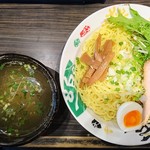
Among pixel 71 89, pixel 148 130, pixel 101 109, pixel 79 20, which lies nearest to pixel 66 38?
pixel 79 20

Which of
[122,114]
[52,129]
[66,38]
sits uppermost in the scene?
[66,38]

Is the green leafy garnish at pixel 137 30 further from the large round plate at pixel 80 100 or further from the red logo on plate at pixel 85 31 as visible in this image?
the red logo on plate at pixel 85 31

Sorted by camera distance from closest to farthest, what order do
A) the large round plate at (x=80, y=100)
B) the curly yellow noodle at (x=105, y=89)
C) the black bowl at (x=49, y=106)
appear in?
the black bowl at (x=49, y=106)
the large round plate at (x=80, y=100)
the curly yellow noodle at (x=105, y=89)

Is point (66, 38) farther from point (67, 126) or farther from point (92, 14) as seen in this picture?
point (67, 126)

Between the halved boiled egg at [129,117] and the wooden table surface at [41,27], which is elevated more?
the wooden table surface at [41,27]

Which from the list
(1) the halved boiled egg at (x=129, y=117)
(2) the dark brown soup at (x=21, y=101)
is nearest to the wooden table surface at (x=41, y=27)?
(2) the dark brown soup at (x=21, y=101)

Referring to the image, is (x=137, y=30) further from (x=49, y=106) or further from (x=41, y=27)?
(x=49, y=106)

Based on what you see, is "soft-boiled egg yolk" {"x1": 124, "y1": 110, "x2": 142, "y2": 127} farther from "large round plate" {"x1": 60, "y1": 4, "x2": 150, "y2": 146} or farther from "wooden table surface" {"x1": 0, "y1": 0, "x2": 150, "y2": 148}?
"wooden table surface" {"x1": 0, "y1": 0, "x2": 150, "y2": 148}
